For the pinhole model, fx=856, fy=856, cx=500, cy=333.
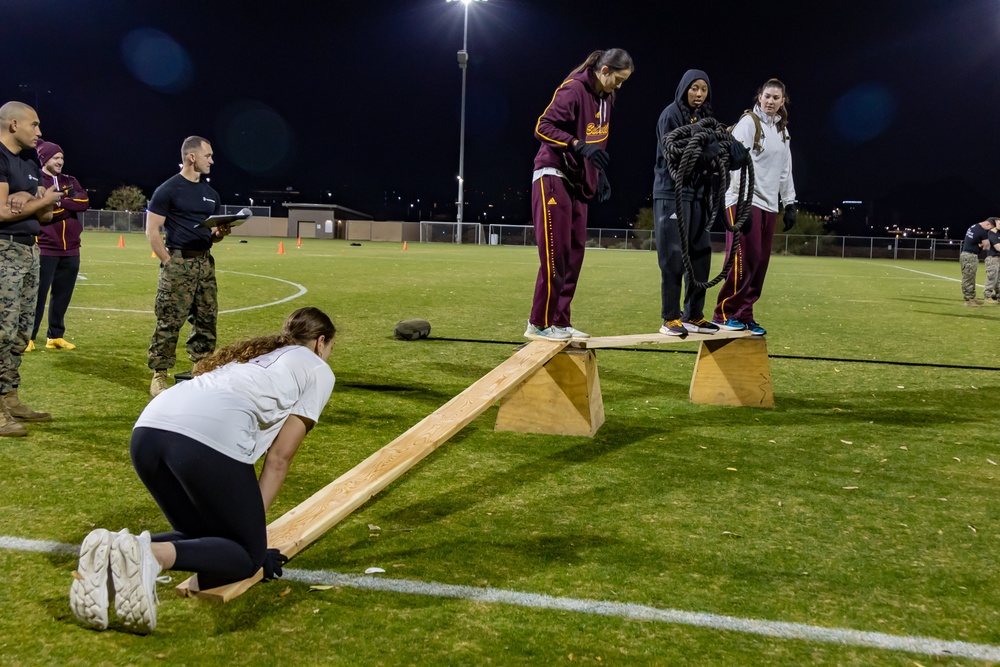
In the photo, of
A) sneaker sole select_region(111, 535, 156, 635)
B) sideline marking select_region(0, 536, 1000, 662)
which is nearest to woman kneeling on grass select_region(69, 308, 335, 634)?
sneaker sole select_region(111, 535, 156, 635)

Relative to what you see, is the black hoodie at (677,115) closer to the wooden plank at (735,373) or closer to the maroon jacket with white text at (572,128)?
the maroon jacket with white text at (572,128)

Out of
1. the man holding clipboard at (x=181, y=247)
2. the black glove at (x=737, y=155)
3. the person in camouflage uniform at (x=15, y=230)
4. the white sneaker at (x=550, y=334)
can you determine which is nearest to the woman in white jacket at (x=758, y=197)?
the black glove at (x=737, y=155)

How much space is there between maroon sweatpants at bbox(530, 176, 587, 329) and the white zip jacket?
1496 mm

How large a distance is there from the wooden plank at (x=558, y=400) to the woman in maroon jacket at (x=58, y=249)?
212 inches

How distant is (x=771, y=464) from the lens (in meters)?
5.40

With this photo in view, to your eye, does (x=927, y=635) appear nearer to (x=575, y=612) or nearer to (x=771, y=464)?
(x=575, y=612)

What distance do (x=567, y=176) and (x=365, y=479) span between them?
3.11 m

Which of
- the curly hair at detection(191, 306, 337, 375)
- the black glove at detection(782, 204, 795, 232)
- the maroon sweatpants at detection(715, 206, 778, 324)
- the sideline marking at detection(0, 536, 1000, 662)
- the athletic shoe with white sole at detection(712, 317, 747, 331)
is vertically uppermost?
the black glove at detection(782, 204, 795, 232)

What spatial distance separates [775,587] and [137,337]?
833cm

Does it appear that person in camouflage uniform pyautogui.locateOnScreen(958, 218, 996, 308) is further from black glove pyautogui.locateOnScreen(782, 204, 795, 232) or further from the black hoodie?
the black hoodie

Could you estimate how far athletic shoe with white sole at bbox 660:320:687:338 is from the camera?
22.0ft

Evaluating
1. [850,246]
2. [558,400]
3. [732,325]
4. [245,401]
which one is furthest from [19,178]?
[850,246]

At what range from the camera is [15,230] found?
17.9ft

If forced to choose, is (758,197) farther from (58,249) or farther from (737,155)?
(58,249)
